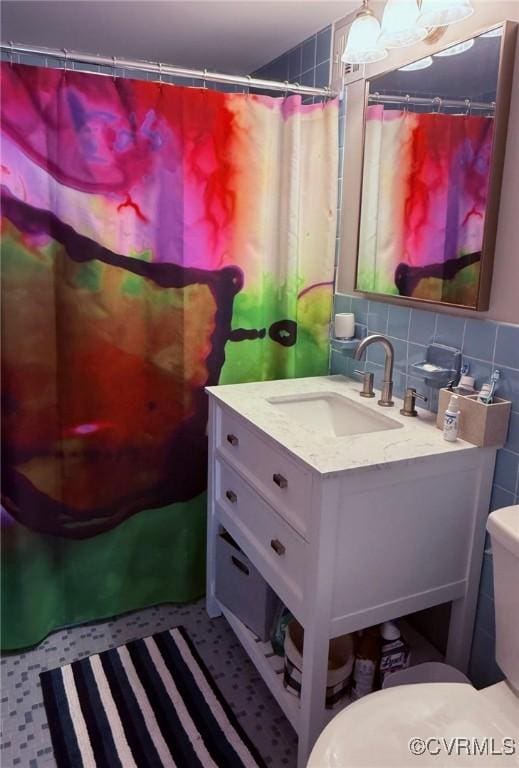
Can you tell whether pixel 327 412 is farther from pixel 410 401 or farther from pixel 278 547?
pixel 278 547

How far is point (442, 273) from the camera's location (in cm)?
160

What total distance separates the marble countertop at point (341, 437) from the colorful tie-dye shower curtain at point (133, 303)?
0.86 feet

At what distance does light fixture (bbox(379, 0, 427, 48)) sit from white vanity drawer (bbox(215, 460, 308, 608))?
1.31 m

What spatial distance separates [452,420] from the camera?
142 cm

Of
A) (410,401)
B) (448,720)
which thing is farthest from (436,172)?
(448,720)

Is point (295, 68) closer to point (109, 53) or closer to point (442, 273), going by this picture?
point (109, 53)

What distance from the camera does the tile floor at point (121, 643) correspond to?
154cm

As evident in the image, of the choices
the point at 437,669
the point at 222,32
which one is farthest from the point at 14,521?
the point at 222,32

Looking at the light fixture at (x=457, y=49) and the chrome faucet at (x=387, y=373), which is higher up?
the light fixture at (x=457, y=49)

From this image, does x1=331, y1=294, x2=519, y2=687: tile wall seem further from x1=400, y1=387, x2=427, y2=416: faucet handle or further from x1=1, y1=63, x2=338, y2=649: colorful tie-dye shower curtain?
x1=1, y1=63, x2=338, y2=649: colorful tie-dye shower curtain

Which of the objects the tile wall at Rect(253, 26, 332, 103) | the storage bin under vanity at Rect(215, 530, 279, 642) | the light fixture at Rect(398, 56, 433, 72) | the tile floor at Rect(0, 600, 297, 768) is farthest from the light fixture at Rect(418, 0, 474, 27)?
the tile floor at Rect(0, 600, 297, 768)

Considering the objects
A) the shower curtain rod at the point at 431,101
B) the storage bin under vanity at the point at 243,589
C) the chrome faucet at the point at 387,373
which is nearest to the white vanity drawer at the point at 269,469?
the storage bin under vanity at the point at 243,589

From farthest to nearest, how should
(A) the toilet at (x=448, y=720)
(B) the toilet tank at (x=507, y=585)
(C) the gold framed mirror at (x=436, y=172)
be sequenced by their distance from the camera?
(C) the gold framed mirror at (x=436, y=172), (B) the toilet tank at (x=507, y=585), (A) the toilet at (x=448, y=720)

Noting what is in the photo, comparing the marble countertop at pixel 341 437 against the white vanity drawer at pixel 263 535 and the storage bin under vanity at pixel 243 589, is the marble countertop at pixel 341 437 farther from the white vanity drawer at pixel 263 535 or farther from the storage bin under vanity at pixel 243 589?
the storage bin under vanity at pixel 243 589
